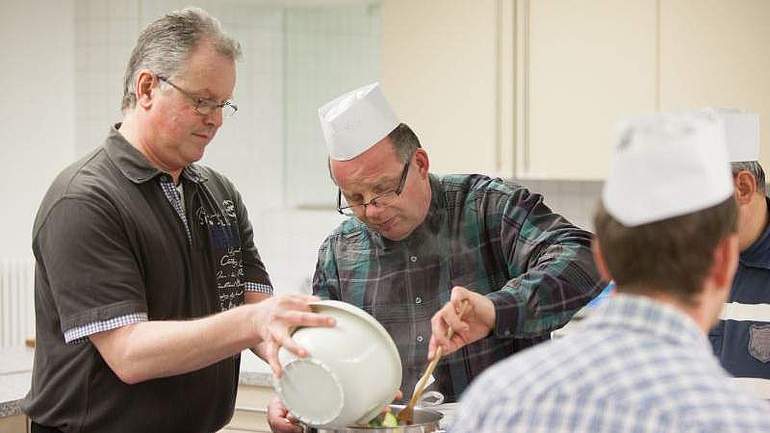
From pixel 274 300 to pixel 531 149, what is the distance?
2.41 meters

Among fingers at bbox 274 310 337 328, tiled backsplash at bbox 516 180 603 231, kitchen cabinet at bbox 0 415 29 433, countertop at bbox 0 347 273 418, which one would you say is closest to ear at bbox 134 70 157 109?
fingers at bbox 274 310 337 328

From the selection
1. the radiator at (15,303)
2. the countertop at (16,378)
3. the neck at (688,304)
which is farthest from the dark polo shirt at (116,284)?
the radiator at (15,303)

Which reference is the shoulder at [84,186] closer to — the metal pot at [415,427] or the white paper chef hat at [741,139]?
the metal pot at [415,427]

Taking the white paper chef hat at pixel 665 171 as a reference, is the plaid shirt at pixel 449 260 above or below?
below

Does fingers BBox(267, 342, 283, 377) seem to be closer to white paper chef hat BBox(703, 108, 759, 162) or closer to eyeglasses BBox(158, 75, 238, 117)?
eyeglasses BBox(158, 75, 238, 117)

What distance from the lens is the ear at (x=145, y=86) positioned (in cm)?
204

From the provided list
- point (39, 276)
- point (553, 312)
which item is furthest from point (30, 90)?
point (553, 312)

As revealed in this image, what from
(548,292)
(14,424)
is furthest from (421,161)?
(14,424)

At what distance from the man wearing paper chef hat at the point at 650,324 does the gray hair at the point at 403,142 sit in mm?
1065

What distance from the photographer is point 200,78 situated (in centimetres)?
203

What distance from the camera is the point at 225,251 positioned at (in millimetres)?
2178

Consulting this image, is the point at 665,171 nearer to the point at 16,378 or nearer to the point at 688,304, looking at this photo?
the point at 688,304

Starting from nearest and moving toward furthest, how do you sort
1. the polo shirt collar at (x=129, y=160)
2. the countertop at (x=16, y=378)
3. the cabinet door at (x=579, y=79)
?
1. the polo shirt collar at (x=129, y=160)
2. the countertop at (x=16, y=378)
3. the cabinet door at (x=579, y=79)

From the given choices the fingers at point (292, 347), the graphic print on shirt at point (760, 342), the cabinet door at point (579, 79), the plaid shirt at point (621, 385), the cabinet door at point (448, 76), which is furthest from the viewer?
the cabinet door at point (448, 76)
